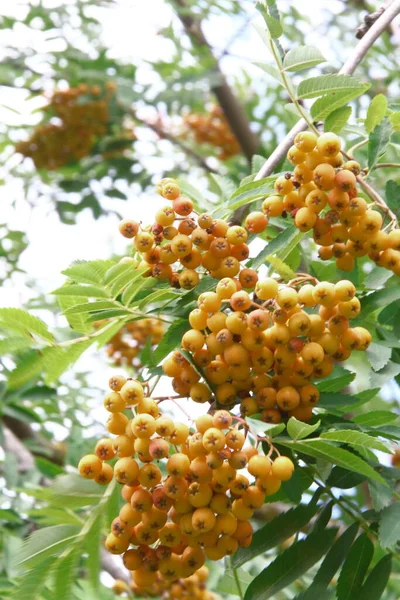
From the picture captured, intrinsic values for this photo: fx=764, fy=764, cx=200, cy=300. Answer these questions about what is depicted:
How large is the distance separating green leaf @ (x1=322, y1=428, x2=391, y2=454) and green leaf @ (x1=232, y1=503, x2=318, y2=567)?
0.90 feet

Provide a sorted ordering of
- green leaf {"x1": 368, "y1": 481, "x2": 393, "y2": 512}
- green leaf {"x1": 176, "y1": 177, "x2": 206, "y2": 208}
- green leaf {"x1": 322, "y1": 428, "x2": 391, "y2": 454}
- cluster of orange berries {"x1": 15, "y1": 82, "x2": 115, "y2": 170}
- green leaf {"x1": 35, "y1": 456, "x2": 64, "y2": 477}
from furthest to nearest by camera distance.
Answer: cluster of orange berries {"x1": 15, "y1": 82, "x2": 115, "y2": 170}, green leaf {"x1": 35, "y1": 456, "x2": 64, "y2": 477}, green leaf {"x1": 176, "y1": 177, "x2": 206, "y2": 208}, green leaf {"x1": 368, "y1": 481, "x2": 393, "y2": 512}, green leaf {"x1": 322, "y1": 428, "x2": 391, "y2": 454}

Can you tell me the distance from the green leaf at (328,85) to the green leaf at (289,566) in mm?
862

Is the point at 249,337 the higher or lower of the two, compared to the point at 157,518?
higher

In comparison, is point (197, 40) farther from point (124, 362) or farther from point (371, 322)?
point (371, 322)

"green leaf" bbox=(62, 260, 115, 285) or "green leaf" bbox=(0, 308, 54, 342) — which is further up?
"green leaf" bbox=(62, 260, 115, 285)

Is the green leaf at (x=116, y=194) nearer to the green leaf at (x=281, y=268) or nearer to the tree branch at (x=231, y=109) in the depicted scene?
the tree branch at (x=231, y=109)

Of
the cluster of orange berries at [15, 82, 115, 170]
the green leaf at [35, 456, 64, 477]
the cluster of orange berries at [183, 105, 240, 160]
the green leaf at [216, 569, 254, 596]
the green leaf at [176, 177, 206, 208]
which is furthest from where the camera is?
the cluster of orange berries at [183, 105, 240, 160]

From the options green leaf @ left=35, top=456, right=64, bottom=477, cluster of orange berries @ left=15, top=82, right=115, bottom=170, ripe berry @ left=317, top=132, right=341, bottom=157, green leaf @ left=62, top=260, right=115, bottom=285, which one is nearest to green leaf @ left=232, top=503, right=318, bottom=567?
green leaf @ left=62, top=260, right=115, bottom=285

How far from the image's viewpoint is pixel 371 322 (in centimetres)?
161

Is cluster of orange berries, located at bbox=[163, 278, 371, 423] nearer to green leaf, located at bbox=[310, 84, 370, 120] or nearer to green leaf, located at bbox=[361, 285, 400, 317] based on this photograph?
green leaf, located at bbox=[361, 285, 400, 317]

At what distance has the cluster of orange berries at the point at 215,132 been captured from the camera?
17.6 ft

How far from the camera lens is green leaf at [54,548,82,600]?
1422mm

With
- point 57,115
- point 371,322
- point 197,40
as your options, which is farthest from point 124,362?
point 371,322

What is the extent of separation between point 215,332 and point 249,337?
71 millimetres
